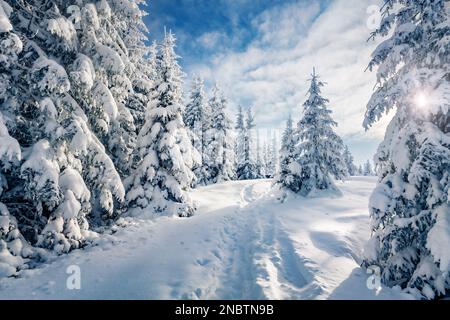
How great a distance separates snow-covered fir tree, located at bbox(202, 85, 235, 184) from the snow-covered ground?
24942 mm

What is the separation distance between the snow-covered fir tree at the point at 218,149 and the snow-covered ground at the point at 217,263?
81.8 ft

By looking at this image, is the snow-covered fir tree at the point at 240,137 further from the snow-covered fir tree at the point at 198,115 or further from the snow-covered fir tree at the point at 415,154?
the snow-covered fir tree at the point at 415,154

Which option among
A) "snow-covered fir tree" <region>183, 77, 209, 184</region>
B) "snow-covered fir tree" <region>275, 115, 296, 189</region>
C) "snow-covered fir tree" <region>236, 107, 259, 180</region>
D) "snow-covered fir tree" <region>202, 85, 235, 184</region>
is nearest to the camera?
"snow-covered fir tree" <region>275, 115, 296, 189</region>

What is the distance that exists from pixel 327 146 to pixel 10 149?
2267 centimetres

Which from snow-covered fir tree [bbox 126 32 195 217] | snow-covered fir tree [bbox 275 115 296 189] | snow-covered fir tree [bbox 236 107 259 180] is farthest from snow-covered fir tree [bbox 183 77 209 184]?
snow-covered fir tree [bbox 126 32 195 217]

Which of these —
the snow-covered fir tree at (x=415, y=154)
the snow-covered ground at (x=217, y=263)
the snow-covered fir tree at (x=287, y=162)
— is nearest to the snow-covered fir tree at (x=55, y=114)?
the snow-covered ground at (x=217, y=263)

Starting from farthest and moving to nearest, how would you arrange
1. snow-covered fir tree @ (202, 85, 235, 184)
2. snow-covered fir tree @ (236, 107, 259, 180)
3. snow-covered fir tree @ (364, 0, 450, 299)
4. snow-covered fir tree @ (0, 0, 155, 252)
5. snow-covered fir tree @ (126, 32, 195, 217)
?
snow-covered fir tree @ (236, 107, 259, 180)
snow-covered fir tree @ (202, 85, 235, 184)
snow-covered fir tree @ (126, 32, 195, 217)
snow-covered fir tree @ (0, 0, 155, 252)
snow-covered fir tree @ (364, 0, 450, 299)

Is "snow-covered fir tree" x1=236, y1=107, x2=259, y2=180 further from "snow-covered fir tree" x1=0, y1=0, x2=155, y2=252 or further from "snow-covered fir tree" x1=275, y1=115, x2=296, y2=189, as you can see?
"snow-covered fir tree" x1=0, y1=0, x2=155, y2=252

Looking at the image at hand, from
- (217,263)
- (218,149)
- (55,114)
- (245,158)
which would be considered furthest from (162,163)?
(245,158)

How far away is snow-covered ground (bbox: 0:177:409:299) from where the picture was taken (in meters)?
6.79

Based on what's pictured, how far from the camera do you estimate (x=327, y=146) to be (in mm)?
24547

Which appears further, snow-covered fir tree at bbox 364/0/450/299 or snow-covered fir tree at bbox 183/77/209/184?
snow-covered fir tree at bbox 183/77/209/184

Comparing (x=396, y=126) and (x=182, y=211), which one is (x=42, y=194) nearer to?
(x=182, y=211)

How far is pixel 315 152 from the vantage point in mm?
23359
